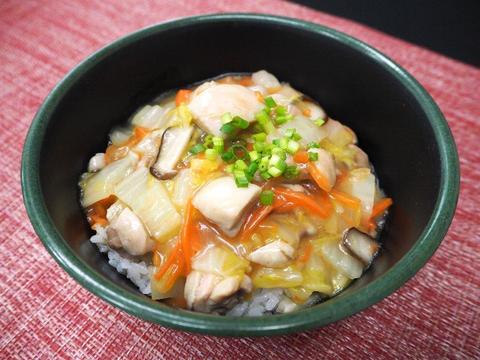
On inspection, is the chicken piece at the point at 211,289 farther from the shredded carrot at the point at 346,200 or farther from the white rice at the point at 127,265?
the shredded carrot at the point at 346,200

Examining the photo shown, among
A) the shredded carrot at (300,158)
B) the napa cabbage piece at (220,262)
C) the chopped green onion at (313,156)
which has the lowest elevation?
the napa cabbage piece at (220,262)

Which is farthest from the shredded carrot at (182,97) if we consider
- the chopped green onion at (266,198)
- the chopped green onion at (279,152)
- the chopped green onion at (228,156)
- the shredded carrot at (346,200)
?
the shredded carrot at (346,200)

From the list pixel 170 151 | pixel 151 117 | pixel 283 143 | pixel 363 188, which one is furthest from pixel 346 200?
pixel 151 117

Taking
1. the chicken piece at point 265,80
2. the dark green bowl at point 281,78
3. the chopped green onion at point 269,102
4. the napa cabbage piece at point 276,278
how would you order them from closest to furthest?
the dark green bowl at point 281,78 → the napa cabbage piece at point 276,278 → the chopped green onion at point 269,102 → the chicken piece at point 265,80

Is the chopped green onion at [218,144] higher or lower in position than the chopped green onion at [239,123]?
lower

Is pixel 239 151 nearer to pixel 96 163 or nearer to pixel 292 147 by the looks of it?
pixel 292 147

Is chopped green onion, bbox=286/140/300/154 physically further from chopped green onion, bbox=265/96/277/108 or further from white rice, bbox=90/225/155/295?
white rice, bbox=90/225/155/295
